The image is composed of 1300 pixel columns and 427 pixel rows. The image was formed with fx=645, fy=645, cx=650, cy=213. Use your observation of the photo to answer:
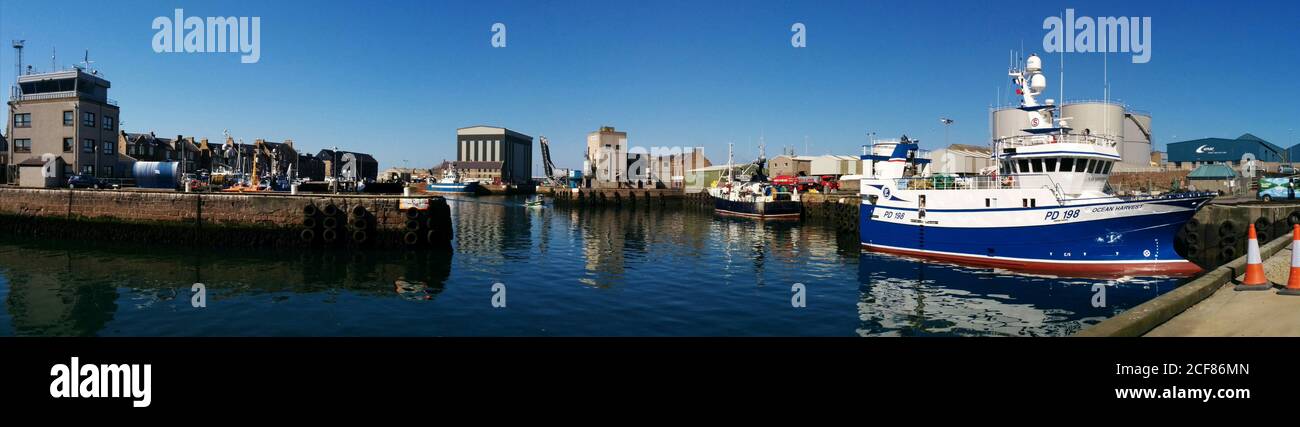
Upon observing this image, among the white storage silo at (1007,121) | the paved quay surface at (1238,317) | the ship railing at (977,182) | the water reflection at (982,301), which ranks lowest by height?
the water reflection at (982,301)

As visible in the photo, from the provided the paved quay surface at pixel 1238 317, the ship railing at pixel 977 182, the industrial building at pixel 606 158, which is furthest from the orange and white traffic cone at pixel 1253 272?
the industrial building at pixel 606 158

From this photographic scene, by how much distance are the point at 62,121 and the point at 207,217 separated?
3992 centimetres

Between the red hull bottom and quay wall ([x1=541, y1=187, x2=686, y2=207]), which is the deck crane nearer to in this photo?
quay wall ([x1=541, y1=187, x2=686, y2=207])

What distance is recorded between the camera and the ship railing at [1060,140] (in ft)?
92.3

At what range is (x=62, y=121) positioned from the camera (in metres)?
61.2

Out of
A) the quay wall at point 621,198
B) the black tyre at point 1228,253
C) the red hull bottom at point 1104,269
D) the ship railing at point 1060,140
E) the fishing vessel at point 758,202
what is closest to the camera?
the red hull bottom at point 1104,269

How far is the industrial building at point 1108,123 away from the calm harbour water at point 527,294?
64.4 m

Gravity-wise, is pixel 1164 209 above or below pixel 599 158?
below

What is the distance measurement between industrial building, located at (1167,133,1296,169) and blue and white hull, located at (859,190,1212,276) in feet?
334

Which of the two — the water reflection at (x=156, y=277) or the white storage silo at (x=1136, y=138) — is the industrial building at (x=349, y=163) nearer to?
the water reflection at (x=156, y=277)
